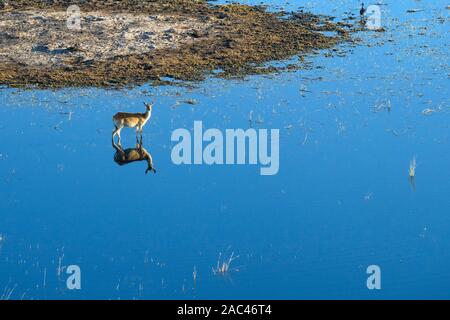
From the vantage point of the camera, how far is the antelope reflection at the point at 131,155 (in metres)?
12.9

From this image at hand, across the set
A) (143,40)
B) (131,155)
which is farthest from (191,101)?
(143,40)

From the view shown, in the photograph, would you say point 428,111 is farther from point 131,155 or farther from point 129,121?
point 131,155

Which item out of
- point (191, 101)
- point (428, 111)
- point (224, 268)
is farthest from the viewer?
point (191, 101)

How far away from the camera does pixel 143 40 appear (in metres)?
18.3

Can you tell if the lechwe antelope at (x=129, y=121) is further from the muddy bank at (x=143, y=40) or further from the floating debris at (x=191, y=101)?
the muddy bank at (x=143, y=40)

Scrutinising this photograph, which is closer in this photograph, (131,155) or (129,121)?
(131,155)

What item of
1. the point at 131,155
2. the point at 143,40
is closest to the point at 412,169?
the point at 131,155

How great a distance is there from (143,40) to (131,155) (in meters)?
5.77

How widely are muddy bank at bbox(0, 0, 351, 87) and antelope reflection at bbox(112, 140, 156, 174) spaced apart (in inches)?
118

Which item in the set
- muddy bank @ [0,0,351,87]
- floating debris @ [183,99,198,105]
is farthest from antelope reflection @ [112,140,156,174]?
muddy bank @ [0,0,351,87]

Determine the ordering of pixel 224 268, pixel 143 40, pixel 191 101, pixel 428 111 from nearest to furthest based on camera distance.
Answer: pixel 224 268 → pixel 428 111 → pixel 191 101 → pixel 143 40

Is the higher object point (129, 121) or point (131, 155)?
point (129, 121)

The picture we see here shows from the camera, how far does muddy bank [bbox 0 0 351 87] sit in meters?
16.6

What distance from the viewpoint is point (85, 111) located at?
1491cm
